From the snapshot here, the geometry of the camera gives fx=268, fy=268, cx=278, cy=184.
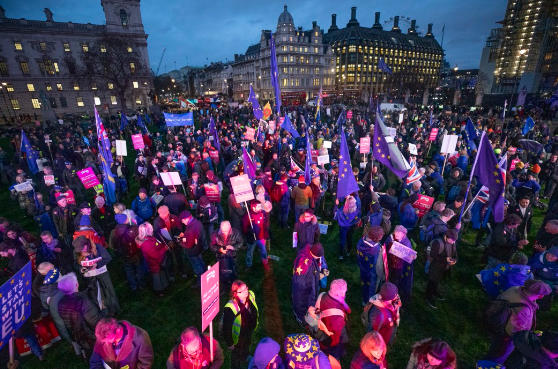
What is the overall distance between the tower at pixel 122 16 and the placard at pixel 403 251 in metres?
69.9

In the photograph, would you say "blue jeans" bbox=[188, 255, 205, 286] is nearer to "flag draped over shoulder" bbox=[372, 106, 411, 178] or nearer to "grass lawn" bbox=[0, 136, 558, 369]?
"grass lawn" bbox=[0, 136, 558, 369]

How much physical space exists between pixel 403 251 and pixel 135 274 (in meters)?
5.73

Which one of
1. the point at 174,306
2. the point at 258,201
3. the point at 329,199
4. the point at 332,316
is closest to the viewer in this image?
the point at 332,316

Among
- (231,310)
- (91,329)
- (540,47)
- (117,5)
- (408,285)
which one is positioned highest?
(117,5)

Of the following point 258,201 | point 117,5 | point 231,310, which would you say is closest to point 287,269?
point 258,201

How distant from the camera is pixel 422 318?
5328 millimetres

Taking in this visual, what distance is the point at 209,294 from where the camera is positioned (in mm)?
3105

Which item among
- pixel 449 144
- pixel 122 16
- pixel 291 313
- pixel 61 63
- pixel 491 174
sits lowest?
pixel 291 313

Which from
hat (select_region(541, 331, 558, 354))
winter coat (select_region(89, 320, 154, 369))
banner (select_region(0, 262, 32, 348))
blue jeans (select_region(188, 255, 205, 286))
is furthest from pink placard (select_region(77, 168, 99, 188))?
hat (select_region(541, 331, 558, 354))

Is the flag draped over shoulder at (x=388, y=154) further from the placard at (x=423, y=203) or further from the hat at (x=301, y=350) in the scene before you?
the hat at (x=301, y=350)

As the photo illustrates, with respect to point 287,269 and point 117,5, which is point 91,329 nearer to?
point 287,269

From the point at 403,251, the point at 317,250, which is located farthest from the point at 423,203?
the point at 317,250

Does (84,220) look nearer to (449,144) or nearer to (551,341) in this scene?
(551,341)

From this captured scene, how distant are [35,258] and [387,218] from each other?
752 centimetres
